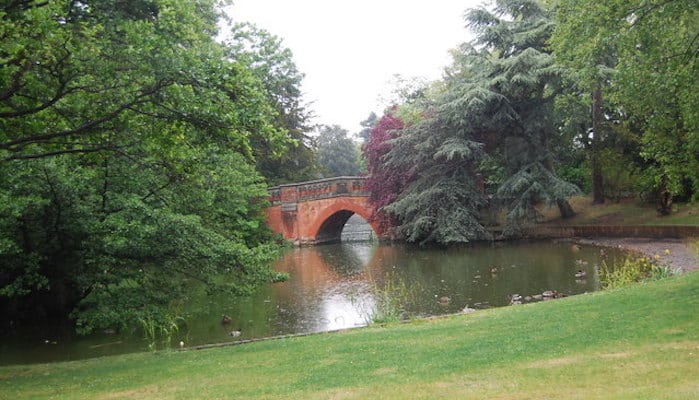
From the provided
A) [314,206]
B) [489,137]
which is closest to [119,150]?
[489,137]

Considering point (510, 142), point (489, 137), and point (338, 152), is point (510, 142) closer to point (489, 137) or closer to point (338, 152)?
point (489, 137)

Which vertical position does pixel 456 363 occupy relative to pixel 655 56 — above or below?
below

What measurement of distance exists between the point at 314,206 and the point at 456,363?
95.1 feet

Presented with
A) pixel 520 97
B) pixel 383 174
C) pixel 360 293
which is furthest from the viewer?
pixel 383 174

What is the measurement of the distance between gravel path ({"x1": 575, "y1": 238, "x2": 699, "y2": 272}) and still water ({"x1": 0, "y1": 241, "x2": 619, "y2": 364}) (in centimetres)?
113

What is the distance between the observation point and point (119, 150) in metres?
8.55

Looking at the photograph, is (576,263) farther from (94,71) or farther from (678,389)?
(94,71)

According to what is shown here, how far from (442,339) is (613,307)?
2841 millimetres

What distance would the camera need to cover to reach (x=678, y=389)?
4801mm

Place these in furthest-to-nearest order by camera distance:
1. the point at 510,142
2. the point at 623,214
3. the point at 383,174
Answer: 1. the point at 383,174
2. the point at 510,142
3. the point at 623,214

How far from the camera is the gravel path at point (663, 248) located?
630 inches

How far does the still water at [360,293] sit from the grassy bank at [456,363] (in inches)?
115

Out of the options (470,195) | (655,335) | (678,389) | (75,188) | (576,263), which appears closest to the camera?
(678,389)

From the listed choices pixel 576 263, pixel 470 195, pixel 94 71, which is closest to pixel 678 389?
pixel 94 71
